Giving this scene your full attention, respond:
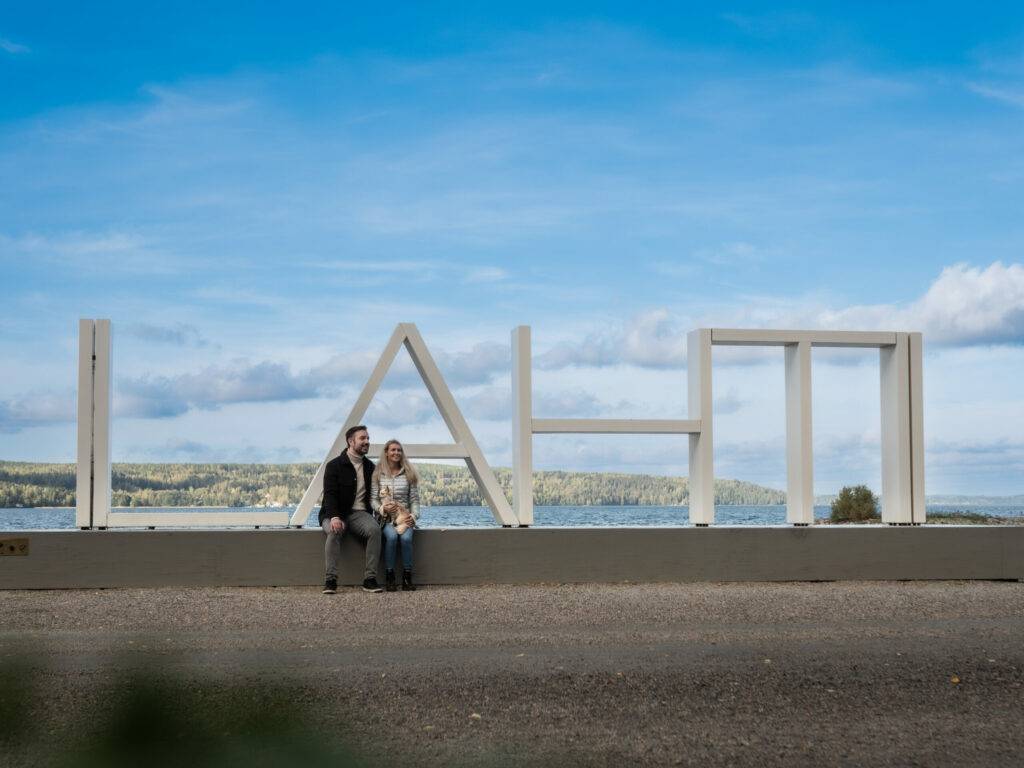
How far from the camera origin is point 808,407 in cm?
1290

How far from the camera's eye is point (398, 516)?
1137 cm

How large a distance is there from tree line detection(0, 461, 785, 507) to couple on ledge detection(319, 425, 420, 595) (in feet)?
1.62

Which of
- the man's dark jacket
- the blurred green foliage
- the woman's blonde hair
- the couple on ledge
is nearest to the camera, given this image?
the couple on ledge

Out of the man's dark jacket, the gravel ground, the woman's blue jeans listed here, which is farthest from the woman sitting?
the gravel ground

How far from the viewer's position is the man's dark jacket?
1145 centimetres

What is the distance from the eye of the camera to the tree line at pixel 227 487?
486 inches

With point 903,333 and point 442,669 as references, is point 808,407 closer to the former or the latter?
point 903,333

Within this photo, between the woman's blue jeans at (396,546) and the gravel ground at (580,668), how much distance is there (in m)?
0.57

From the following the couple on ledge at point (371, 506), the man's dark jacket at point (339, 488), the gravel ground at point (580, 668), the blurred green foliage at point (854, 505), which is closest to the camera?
the gravel ground at point (580, 668)

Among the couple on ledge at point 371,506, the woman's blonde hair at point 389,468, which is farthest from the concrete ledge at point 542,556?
the woman's blonde hair at point 389,468

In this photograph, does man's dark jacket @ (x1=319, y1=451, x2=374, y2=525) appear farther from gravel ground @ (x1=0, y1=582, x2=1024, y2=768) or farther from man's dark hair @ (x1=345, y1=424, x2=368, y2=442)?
gravel ground @ (x1=0, y1=582, x2=1024, y2=768)

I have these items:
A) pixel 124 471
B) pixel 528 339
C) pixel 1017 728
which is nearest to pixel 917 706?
pixel 1017 728

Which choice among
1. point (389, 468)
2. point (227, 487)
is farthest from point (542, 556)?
point (227, 487)

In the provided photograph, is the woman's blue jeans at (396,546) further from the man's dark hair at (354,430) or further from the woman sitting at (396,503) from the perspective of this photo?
the man's dark hair at (354,430)
